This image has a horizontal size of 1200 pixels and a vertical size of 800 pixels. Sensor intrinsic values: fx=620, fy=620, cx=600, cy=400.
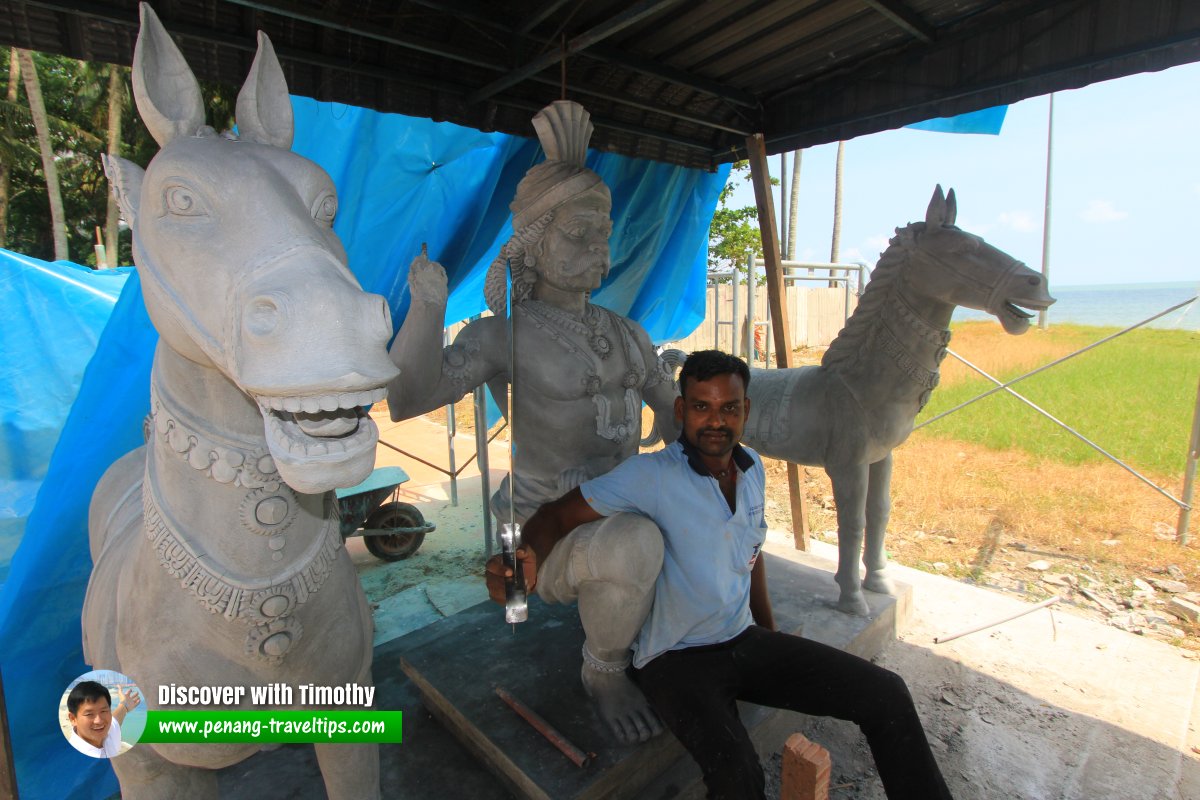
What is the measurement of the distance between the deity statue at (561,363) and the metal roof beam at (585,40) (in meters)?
0.31

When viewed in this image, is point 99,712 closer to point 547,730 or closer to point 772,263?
point 547,730

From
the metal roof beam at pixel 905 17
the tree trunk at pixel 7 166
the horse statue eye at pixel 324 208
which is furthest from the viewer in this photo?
the tree trunk at pixel 7 166

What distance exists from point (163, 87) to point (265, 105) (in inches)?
6.8

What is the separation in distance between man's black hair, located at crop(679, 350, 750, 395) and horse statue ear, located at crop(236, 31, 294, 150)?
50.3 inches

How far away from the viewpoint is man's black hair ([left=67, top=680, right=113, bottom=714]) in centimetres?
133

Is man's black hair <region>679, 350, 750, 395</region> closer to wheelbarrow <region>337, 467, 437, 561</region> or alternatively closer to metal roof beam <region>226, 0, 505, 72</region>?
metal roof beam <region>226, 0, 505, 72</region>

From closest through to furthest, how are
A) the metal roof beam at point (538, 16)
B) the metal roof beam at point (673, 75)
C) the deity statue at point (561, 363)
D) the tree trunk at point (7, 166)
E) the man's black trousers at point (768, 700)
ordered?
the man's black trousers at point (768, 700)
the deity statue at point (561, 363)
the metal roof beam at point (538, 16)
the metal roof beam at point (673, 75)
the tree trunk at point (7, 166)

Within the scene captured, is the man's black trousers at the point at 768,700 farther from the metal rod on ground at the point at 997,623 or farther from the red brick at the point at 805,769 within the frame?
the metal rod on ground at the point at 997,623

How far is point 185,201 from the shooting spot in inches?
42.3

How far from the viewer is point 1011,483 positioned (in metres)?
7.66

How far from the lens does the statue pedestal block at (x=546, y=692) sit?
2.01 meters

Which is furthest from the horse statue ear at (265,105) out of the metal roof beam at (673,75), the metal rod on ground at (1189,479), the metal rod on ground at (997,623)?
the metal rod on ground at (1189,479)

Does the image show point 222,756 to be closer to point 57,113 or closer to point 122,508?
point 122,508

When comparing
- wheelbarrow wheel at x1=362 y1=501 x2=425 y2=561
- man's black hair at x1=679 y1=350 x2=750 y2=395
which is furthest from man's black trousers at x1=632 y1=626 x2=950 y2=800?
wheelbarrow wheel at x1=362 y1=501 x2=425 y2=561
